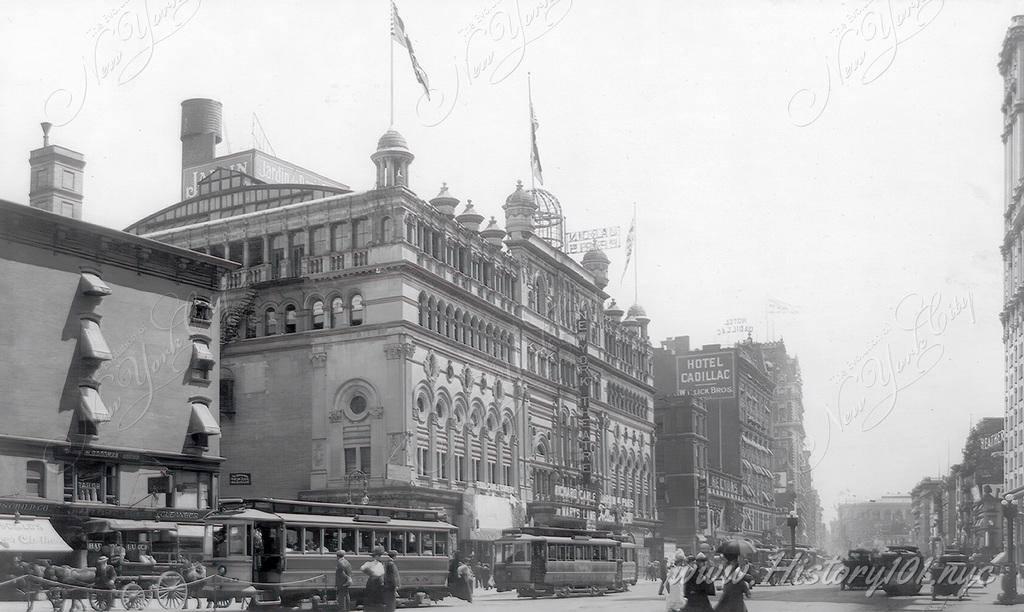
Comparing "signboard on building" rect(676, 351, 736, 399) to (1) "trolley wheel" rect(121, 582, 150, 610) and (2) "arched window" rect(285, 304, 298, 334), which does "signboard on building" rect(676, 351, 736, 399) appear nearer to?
(2) "arched window" rect(285, 304, 298, 334)

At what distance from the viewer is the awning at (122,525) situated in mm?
38938

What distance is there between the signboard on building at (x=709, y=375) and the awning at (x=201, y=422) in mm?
81303

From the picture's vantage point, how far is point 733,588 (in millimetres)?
16219

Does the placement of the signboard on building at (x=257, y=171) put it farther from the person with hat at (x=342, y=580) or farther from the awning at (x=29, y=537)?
the person with hat at (x=342, y=580)

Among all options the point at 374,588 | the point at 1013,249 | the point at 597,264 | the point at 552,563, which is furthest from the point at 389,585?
the point at 1013,249

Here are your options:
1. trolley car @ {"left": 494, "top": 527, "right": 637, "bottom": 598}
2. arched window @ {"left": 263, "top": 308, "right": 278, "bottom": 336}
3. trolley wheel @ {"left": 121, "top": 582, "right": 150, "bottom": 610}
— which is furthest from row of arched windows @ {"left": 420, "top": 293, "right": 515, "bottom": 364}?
trolley wheel @ {"left": 121, "top": 582, "right": 150, "bottom": 610}

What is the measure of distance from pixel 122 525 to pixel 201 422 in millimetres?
6843

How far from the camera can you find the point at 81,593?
103 feet

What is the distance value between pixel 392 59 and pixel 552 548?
81.1 feet

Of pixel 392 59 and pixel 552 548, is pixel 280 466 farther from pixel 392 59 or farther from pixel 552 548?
pixel 392 59

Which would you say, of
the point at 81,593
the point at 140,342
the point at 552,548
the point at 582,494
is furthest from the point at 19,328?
the point at 582,494

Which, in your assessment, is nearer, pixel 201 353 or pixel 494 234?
pixel 201 353

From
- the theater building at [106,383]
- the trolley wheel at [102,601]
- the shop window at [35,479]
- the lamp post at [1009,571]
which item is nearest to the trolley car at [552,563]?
the theater building at [106,383]

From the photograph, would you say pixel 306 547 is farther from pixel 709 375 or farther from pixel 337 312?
pixel 709 375
